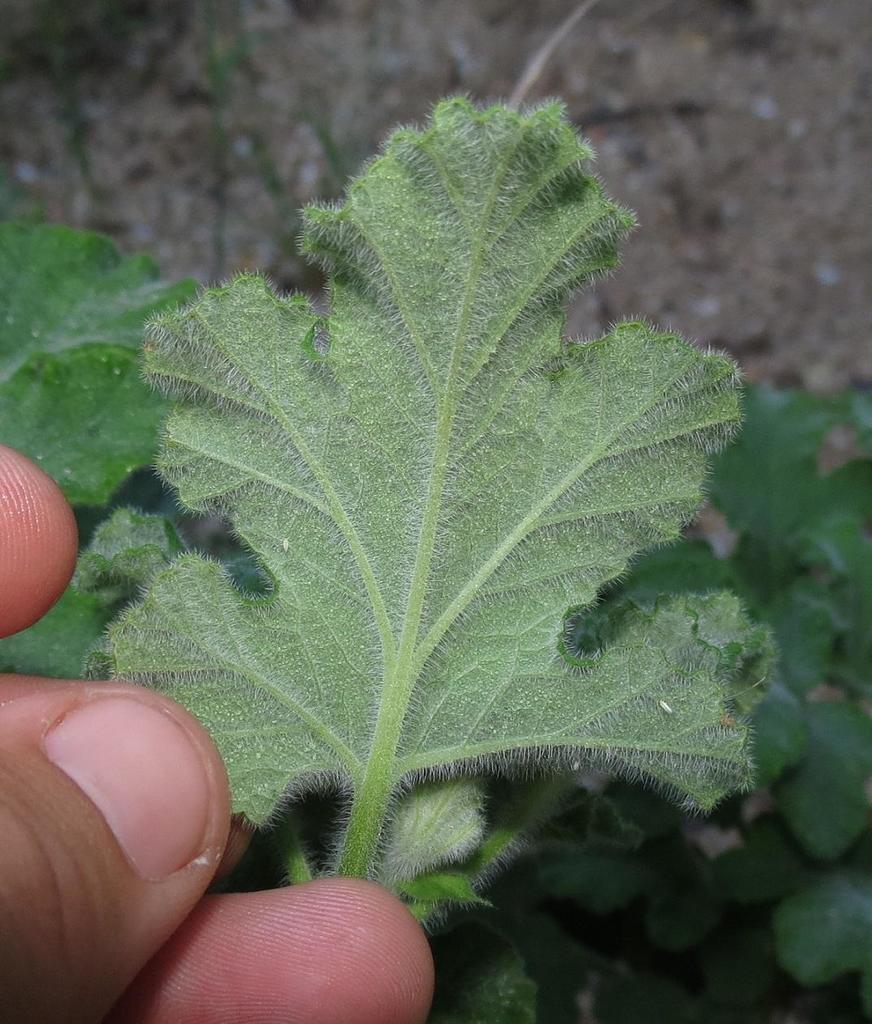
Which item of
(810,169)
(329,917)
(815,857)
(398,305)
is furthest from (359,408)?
(810,169)

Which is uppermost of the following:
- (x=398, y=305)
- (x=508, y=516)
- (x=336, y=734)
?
(x=398, y=305)

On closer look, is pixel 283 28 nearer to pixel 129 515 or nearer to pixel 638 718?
pixel 129 515

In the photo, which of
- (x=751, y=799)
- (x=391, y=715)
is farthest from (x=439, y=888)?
(x=751, y=799)

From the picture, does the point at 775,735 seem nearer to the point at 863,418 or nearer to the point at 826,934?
the point at 826,934

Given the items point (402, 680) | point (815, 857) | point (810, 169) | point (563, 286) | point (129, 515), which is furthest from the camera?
point (810, 169)

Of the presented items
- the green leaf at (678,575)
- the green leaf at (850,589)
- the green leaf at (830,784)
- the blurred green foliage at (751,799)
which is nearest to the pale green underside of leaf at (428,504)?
the blurred green foliage at (751,799)

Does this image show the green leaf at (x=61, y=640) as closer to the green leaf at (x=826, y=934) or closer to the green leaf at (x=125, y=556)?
the green leaf at (x=125, y=556)

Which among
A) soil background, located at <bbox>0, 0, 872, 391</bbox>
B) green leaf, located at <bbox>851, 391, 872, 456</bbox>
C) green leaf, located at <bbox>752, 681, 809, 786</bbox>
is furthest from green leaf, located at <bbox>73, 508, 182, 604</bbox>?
soil background, located at <bbox>0, 0, 872, 391</bbox>
